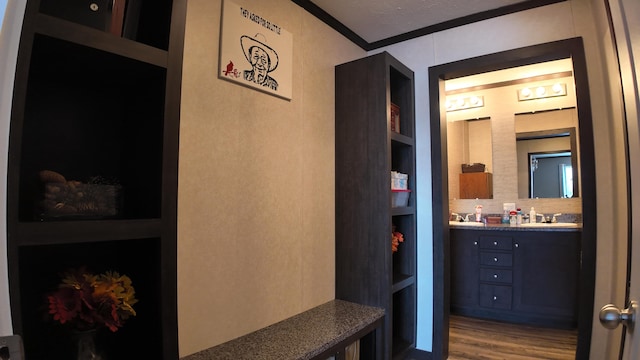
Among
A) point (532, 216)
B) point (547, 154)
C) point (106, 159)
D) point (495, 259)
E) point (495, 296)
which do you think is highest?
point (547, 154)

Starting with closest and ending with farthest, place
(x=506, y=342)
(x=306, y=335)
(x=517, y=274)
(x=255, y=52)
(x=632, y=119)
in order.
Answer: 1. (x=632, y=119)
2. (x=306, y=335)
3. (x=255, y=52)
4. (x=506, y=342)
5. (x=517, y=274)

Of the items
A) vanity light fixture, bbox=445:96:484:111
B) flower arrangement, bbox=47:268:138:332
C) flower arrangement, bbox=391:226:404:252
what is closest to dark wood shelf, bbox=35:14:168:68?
flower arrangement, bbox=47:268:138:332

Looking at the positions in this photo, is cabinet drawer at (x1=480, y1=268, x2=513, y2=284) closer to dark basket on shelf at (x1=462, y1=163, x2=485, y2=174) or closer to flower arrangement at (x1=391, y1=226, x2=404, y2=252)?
dark basket on shelf at (x1=462, y1=163, x2=485, y2=174)

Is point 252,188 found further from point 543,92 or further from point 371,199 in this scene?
point 543,92

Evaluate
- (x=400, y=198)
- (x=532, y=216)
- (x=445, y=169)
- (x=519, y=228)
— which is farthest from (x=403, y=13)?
(x=532, y=216)

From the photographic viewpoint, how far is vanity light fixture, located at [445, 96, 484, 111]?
451 centimetres

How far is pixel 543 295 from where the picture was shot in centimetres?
345

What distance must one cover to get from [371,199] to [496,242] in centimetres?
211

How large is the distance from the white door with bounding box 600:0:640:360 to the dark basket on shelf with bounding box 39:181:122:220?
1.41 metres

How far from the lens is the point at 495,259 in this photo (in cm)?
366

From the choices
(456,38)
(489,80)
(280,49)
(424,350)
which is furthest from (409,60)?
(424,350)

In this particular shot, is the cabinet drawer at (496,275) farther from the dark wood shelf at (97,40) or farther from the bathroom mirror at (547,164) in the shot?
the dark wood shelf at (97,40)

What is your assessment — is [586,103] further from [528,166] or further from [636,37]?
[528,166]

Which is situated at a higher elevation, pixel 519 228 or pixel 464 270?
pixel 519 228
